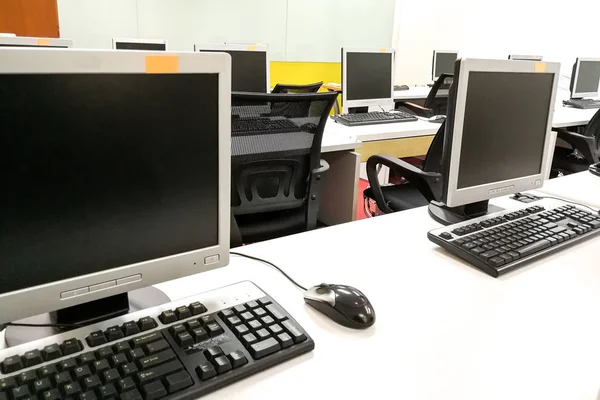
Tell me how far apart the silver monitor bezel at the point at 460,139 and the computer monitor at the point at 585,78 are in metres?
→ 3.73

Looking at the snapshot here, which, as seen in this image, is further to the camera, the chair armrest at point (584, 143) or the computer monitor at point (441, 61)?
the computer monitor at point (441, 61)

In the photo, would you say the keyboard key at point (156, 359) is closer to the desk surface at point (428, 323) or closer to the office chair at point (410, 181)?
the desk surface at point (428, 323)

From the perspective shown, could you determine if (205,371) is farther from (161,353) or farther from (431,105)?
(431,105)

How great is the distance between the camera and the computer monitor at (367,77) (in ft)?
11.1

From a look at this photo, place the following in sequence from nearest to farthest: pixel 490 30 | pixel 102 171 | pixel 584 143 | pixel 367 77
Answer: pixel 102 171 → pixel 584 143 → pixel 367 77 → pixel 490 30

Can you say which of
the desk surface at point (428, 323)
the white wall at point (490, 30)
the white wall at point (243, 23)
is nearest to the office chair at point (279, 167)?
the desk surface at point (428, 323)

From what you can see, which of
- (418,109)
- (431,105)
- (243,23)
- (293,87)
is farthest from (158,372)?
(243,23)

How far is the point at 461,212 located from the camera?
4.67 ft

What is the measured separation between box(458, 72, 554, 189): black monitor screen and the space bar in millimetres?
219

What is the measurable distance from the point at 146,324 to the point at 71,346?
11 cm

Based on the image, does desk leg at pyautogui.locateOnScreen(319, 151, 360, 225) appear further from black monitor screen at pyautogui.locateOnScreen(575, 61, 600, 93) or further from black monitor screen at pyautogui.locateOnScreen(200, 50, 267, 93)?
black monitor screen at pyautogui.locateOnScreen(575, 61, 600, 93)

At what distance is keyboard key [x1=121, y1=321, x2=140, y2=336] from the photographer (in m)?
0.76

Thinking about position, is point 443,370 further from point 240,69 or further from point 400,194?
point 240,69

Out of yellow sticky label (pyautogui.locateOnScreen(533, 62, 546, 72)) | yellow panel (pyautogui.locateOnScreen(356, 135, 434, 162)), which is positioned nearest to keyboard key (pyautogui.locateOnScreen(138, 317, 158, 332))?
yellow sticky label (pyautogui.locateOnScreen(533, 62, 546, 72))
